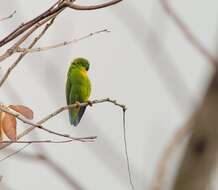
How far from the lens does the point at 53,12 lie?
49.5 inches

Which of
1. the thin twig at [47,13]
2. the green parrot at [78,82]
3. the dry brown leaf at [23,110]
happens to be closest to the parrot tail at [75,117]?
the green parrot at [78,82]

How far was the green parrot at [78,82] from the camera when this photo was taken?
211 cm

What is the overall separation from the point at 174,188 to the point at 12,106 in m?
0.96

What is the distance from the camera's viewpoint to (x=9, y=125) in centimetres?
142

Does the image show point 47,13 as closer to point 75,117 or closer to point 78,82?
point 75,117

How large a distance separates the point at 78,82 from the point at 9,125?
0.77 m

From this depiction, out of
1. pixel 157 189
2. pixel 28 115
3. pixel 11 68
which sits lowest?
pixel 157 189

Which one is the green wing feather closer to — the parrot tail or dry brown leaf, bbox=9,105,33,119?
the parrot tail

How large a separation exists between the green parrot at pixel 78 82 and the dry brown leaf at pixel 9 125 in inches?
24.7

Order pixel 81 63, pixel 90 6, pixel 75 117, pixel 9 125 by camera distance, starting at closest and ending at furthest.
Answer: pixel 90 6
pixel 9 125
pixel 75 117
pixel 81 63

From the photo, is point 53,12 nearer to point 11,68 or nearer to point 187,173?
point 11,68

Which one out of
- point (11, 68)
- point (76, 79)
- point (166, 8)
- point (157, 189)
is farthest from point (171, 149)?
point (76, 79)

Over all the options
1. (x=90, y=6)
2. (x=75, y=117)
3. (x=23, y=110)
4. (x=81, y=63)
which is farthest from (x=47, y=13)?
(x=81, y=63)

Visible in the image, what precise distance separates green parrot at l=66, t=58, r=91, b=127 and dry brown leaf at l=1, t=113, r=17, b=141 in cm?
63
